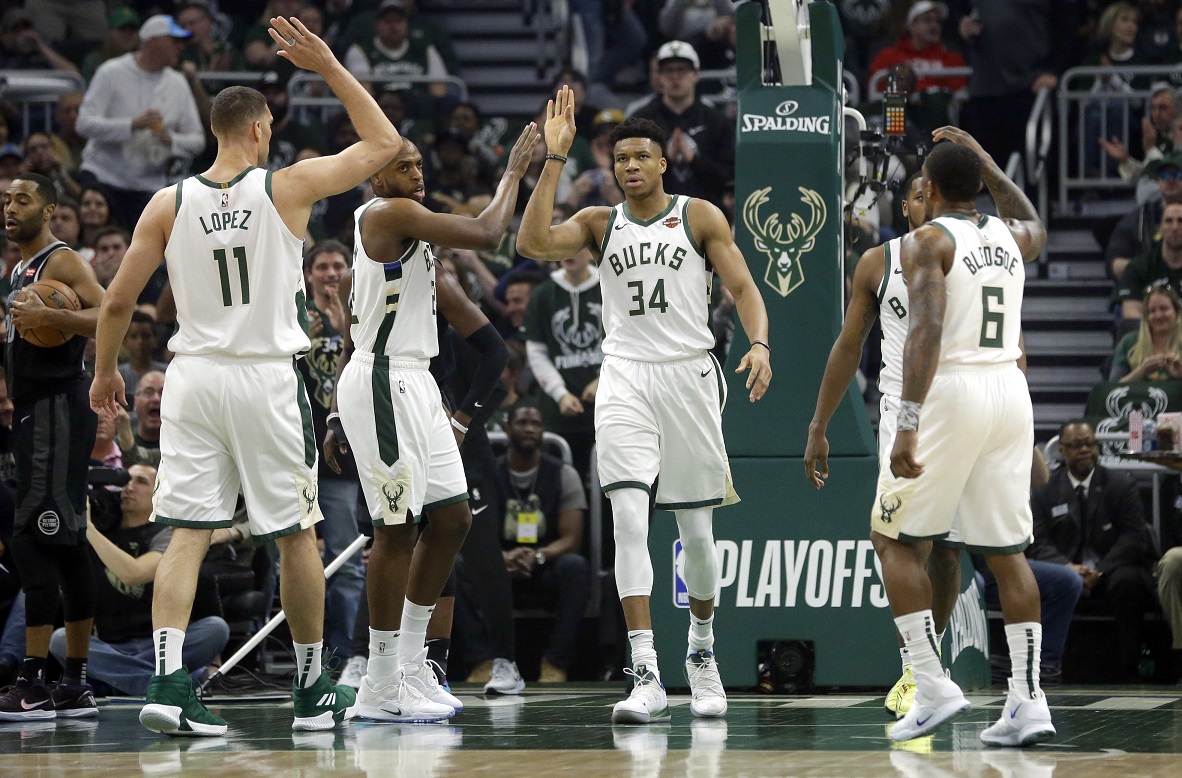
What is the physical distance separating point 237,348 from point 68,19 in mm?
11993

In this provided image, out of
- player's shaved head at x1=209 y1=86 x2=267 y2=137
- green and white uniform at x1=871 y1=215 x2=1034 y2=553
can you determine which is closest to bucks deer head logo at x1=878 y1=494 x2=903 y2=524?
green and white uniform at x1=871 y1=215 x2=1034 y2=553

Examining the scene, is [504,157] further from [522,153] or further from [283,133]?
[522,153]

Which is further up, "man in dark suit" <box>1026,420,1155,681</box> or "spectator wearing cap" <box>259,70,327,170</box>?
"spectator wearing cap" <box>259,70,327,170</box>

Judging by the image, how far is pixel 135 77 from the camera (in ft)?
49.8

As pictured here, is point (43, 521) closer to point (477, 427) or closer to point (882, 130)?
point (477, 427)

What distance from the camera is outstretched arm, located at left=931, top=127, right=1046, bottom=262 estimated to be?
681 centimetres

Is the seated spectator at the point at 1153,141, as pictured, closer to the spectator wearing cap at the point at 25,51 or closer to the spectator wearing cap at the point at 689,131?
the spectator wearing cap at the point at 689,131

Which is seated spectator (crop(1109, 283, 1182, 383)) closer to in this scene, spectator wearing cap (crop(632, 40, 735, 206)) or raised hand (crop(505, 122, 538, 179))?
spectator wearing cap (crop(632, 40, 735, 206))

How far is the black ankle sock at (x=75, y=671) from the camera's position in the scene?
829 centimetres

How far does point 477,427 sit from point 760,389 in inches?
94.3

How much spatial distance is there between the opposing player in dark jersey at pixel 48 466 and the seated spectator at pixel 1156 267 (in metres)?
8.01

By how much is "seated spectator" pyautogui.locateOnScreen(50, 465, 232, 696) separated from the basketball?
1.66 m

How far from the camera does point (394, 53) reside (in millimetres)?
16719

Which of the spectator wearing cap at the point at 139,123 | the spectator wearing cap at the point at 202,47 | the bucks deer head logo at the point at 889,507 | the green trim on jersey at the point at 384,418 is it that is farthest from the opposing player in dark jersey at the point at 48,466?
the spectator wearing cap at the point at 202,47
